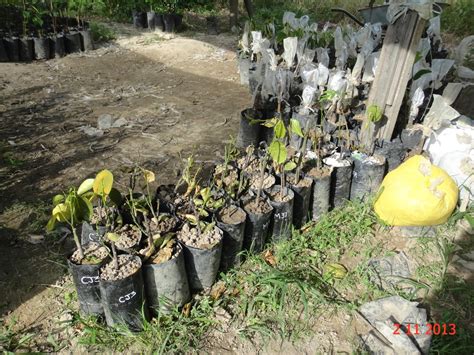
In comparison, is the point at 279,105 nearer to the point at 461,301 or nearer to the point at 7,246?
the point at 461,301

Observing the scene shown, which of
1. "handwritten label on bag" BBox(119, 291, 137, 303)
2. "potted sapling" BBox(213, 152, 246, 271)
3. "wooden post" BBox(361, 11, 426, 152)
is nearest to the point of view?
"handwritten label on bag" BBox(119, 291, 137, 303)

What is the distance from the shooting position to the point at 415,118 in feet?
10.6

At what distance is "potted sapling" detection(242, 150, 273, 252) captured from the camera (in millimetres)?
2271

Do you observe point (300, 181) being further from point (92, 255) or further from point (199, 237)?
point (92, 255)

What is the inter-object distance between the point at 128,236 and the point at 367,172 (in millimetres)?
1788

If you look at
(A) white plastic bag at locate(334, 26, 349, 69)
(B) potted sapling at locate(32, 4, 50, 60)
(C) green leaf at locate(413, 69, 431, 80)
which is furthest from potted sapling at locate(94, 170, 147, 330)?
(B) potted sapling at locate(32, 4, 50, 60)

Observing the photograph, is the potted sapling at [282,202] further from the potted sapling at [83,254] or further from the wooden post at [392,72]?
the potted sapling at [83,254]

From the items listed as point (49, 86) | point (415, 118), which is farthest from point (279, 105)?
point (49, 86)

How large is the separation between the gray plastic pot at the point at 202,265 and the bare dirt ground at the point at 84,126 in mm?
766

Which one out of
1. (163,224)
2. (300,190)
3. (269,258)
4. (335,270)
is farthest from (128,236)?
(335,270)

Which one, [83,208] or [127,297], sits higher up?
[83,208]

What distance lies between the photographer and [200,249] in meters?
1.99

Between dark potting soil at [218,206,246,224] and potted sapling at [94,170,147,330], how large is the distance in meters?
0.56
